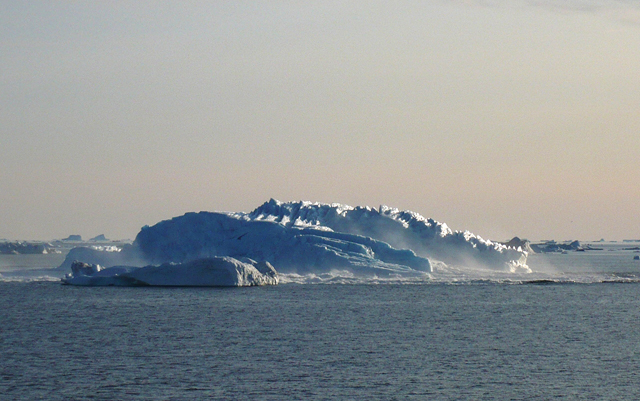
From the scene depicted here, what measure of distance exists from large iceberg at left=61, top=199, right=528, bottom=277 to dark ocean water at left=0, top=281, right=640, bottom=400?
5897 millimetres

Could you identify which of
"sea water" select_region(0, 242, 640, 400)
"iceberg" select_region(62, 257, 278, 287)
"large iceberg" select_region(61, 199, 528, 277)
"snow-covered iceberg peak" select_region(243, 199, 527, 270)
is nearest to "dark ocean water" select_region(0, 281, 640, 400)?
"sea water" select_region(0, 242, 640, 400)

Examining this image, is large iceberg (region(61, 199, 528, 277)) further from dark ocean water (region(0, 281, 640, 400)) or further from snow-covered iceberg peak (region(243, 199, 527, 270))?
dark ocean water (region(0, 281, 640, 400))

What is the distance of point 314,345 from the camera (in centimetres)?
2964

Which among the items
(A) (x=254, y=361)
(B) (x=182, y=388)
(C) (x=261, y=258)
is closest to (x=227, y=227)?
(C) (x=261, y=258)

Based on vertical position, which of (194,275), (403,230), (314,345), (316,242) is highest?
(403,230)

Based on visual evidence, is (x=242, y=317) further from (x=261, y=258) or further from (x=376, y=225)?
(x=376, y=225)

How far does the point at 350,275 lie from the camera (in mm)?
54969

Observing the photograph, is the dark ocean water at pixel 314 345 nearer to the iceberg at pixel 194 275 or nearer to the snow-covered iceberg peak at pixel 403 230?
the iceberg at pixel 194 275

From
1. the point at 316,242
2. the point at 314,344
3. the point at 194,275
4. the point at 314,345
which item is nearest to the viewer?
the point at 314,345

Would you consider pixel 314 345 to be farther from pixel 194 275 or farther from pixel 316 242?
pixel 316 242

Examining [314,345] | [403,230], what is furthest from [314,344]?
[403,230]

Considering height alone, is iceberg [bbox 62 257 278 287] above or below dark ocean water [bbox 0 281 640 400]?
above

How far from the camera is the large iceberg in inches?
2205

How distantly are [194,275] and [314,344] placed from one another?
74.5ft
